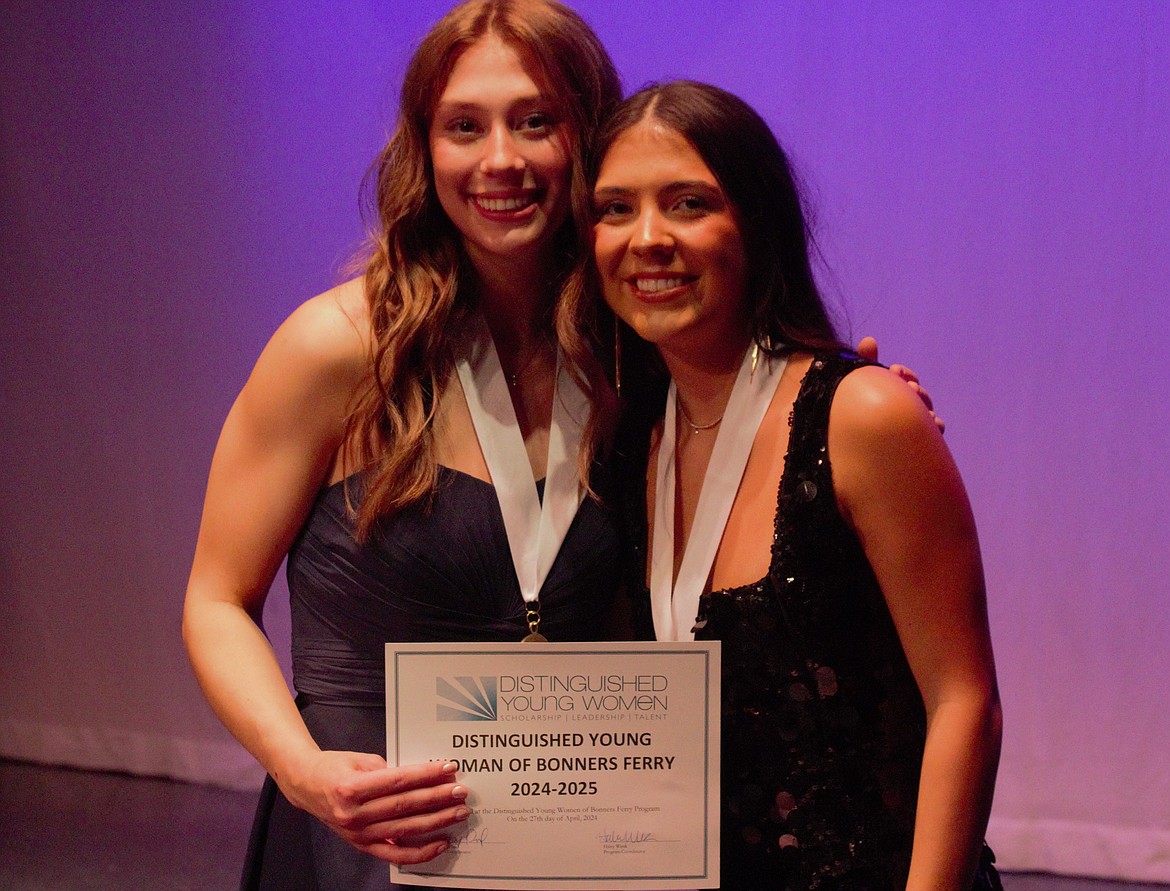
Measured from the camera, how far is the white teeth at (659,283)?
159 centimetres

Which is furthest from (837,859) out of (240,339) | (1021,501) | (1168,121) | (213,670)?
(240,339)

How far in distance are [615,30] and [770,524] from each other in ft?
7.23

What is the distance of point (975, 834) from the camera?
1.45 m

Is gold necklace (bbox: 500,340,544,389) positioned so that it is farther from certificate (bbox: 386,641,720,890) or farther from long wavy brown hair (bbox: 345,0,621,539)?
certificate (bbox: 386,641,720,890)

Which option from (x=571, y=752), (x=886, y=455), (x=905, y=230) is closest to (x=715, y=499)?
(x=886, y=455)

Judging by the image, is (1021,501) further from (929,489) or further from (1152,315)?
(929,489)

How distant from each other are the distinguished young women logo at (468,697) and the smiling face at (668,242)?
1.61 ft

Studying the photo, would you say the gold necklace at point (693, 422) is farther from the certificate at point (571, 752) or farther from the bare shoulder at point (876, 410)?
the certificate at point (571, 752)

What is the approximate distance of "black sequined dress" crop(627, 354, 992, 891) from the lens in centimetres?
149

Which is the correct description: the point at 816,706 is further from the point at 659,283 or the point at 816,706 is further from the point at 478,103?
the point at 478,103

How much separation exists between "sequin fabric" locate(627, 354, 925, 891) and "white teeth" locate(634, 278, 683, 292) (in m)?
0.21

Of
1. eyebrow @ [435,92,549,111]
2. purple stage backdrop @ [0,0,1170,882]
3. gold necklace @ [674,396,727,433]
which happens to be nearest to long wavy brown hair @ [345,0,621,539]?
eyebrow @ [435,92,549,111]

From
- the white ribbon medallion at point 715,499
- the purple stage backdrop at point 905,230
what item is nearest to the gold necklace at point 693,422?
the white ribbon medallion at point 715,499

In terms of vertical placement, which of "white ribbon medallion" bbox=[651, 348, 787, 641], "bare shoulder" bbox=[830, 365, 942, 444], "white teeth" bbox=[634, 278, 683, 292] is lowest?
"white ribbon medallion" bbox=[651, 348, 787, 641]
